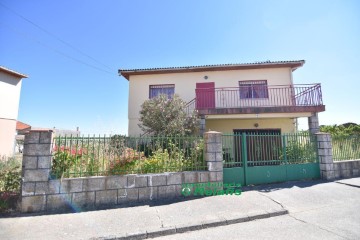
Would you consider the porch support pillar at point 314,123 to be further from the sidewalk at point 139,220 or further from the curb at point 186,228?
the curb at point 186,228

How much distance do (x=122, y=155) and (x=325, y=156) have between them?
753cm

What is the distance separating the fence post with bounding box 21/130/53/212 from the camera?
15.1 feet

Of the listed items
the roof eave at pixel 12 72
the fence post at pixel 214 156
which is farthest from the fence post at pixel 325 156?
the roof eave at pixel 12 72

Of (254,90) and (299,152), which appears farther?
(254,90)

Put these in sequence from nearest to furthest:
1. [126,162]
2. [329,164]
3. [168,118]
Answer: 1. [126,162]
2. [329,164]
3. [168,118]

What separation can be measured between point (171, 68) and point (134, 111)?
367 centimetres

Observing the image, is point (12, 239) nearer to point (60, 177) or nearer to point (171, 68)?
point (60, 177)

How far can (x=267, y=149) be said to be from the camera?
7.47m

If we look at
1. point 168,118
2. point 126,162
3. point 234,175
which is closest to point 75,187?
point 126,162

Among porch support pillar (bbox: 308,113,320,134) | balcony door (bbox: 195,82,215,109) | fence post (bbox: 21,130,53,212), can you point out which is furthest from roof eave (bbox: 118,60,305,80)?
fence post (bbox: 21,130,53,212)

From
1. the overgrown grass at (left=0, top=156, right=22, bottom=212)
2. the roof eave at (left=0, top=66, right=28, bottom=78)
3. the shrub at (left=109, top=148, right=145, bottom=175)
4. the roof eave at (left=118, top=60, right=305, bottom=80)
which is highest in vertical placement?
the roof eave at (left=118, top=60, right=305, bottom=80)

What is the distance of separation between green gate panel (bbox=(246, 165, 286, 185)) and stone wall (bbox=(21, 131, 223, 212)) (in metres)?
2.77

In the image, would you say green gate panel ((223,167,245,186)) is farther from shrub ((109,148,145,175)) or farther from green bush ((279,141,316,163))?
shrub ((109,148,145,175))

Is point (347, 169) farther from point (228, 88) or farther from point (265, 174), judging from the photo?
point (228, 88)
